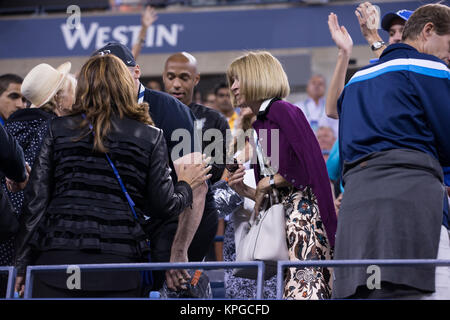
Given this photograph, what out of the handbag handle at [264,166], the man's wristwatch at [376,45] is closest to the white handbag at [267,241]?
the handbag handle at [264,166]

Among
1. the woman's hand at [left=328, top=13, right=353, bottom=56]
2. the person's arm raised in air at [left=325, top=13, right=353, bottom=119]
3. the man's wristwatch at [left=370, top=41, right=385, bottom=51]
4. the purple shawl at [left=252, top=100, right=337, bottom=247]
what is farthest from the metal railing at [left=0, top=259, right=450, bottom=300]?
the man's wristwatch at [left=370, top=41, right=385, bottom=51]

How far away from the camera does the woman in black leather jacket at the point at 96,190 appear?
3273 mm

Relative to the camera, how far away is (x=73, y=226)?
3258 mm

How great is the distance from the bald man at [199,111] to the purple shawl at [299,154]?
1.01 meters

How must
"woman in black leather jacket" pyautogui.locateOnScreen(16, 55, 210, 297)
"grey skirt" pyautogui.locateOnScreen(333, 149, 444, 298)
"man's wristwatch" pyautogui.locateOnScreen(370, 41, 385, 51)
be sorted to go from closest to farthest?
1. "grey skirt" pyautogui.locateOnScreen(333, 149, 444, 298)
2. "woman in black leather jacket" pyautogui.locateOnScreen(16, 55, 210, 297)
3. "man's wristwatch" pyautogui.locateOnScreen(370, 41, 385, 51)

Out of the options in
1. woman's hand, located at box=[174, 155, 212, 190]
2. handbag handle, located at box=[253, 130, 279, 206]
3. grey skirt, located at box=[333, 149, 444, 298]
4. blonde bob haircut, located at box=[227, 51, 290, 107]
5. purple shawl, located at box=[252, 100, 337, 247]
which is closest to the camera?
grey skirt, located at box=[333, 149, 444, 298]

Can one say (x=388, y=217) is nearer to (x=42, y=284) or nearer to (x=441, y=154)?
(x=441, y=154)

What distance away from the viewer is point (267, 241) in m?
3.88

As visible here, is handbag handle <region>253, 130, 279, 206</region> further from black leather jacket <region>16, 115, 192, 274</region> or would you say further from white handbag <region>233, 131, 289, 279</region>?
black leather jacket <region>16, 115, 192, 274</region>

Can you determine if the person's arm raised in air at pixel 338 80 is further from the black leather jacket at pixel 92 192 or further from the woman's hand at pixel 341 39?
the black leather jacket at pixel 92 192

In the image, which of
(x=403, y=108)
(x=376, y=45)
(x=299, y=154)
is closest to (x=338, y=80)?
(x=376, y=45)

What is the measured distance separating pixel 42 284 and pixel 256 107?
1513mm

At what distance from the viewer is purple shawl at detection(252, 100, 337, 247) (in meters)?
3.90
